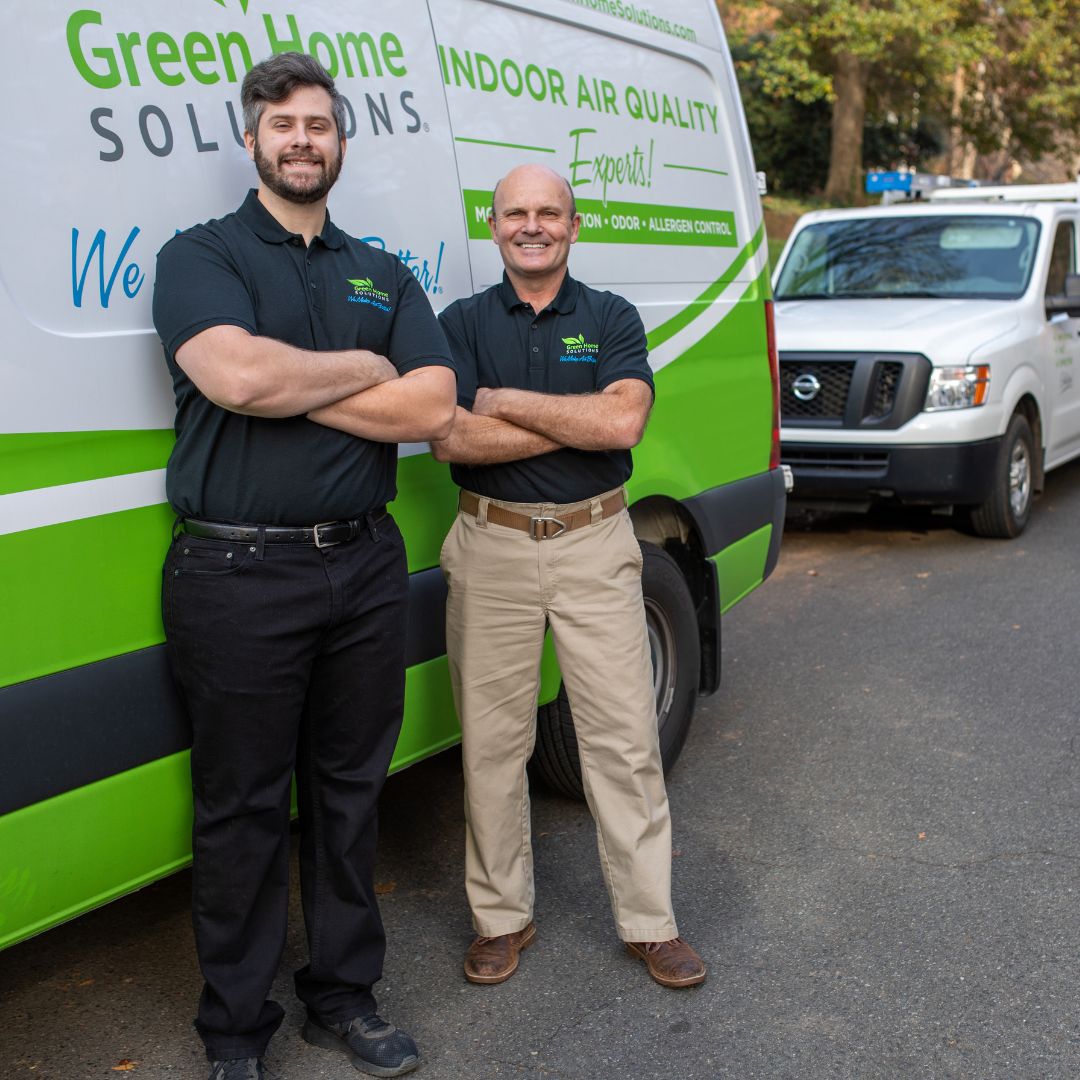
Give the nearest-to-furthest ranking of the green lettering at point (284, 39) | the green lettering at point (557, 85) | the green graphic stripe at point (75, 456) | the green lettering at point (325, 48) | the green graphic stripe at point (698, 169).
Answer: the green graphic stripe at point (75, 456), the green lettering at point (284, 39), the green lettering at point (325, 48), the green lettering at point (557, 85), the green graphic stripe at point (698, 169)

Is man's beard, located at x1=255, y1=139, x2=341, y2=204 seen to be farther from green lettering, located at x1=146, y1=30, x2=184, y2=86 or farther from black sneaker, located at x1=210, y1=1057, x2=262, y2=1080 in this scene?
black sneaker, located at x1=210, y1=1057, x2=262, y2=1080

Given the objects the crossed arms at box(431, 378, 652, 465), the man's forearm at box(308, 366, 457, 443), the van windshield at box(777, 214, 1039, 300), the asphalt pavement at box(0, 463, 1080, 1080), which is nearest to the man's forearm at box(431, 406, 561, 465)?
the crossed arms at box(431, 378, 652, 465)

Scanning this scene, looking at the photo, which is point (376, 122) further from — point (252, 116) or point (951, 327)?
point (951, 327)

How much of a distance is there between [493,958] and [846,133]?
2037 cm

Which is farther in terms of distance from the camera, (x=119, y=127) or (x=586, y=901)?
(x=586, y=901)

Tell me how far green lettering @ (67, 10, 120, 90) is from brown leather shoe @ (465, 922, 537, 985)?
2.09 meters

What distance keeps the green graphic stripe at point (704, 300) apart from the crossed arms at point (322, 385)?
4.68 ft

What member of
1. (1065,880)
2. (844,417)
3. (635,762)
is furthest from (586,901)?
(844,417)

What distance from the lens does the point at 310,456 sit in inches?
102

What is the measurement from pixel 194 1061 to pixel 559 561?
Result: 1.35 metres

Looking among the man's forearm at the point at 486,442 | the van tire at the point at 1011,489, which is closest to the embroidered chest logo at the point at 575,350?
the man's forearm at the point at 486,442

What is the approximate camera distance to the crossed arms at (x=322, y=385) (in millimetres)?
2406

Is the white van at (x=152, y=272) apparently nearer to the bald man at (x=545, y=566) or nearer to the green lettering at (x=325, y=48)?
the green lettering at (x=325, y=48)

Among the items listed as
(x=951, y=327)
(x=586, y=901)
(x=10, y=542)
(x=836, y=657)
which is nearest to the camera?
(x=10, y=542)
